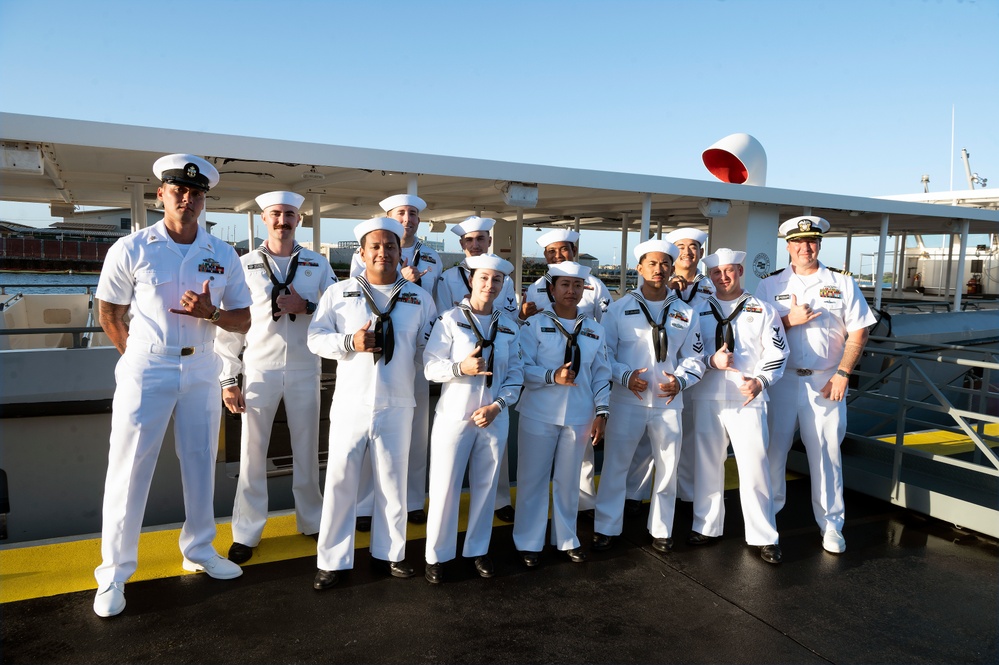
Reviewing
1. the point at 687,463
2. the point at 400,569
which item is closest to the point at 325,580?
the point at 400,569

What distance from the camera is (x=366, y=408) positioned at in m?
3.59

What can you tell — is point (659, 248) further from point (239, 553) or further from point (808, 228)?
point (239, 553)

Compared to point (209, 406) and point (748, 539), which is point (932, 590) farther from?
point (209, 406)

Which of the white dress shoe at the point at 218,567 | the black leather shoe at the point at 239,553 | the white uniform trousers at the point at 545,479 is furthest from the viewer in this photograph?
the white uniform trousers at the point at 545,479

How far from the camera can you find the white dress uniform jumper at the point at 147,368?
10.7 ft

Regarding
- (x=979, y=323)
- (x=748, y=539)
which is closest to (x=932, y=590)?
(x=748, y=539)

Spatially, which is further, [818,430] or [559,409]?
[818,430]

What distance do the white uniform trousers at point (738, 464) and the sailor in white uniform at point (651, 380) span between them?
275 mm

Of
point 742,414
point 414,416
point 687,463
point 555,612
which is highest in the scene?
point 742,414

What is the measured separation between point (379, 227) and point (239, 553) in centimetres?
224

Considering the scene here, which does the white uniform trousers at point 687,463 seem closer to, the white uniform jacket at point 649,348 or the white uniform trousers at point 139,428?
the white uniform jacket at point 649,348

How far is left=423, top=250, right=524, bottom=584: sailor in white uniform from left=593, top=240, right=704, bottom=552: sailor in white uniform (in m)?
0.84

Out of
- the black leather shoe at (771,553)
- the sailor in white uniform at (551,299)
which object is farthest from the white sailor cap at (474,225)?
the black leather shoe at (771,553)

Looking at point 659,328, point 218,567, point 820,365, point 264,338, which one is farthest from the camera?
point 820,365
